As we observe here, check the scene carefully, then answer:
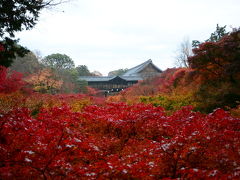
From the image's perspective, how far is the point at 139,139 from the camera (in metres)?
5.71

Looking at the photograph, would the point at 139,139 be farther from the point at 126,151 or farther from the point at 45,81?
the point at 45,81

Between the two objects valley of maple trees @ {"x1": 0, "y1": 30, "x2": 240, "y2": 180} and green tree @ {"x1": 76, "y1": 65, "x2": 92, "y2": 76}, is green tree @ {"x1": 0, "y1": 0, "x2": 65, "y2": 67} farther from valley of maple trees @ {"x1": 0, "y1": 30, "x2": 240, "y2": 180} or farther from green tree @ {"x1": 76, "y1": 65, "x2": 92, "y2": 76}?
green tree @ {"x1": 76, "y1": 65, "x2": 92, "y2": 76}

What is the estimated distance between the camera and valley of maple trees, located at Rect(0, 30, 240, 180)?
3.14 metres

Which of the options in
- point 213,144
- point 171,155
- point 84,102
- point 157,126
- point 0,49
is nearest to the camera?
point 171,155

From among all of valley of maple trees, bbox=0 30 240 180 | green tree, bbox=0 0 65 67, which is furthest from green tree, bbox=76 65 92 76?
green tree, bbox=0 0 65 67

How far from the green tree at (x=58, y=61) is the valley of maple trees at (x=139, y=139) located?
941 inches

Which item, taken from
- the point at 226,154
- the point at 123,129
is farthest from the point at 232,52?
the point at 226,154

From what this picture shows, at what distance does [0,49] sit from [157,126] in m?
4.86

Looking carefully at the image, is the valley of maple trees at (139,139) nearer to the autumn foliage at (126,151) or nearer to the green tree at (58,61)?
the autumn foliage at (126,151)

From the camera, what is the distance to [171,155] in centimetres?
340

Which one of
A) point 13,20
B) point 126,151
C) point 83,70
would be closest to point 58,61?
point 83,70

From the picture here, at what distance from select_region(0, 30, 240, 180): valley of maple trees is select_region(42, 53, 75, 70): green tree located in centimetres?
2390

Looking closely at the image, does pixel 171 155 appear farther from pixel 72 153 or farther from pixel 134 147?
pixel 72 153

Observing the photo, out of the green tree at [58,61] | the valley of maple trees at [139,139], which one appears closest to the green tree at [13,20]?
the valley of maple trees at [139,139]
